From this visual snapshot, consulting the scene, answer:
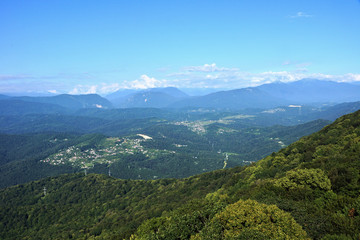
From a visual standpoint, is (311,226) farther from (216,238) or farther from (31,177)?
(31,177)

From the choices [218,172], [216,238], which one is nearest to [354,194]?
[216,238]

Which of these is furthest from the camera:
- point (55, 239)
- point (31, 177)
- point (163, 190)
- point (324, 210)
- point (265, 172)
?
point (31, 177)

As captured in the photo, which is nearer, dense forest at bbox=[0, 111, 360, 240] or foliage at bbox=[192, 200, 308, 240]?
foliage at bbox=[192, 200, 308, 240]

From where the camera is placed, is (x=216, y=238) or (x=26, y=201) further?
(x=26, y=201)

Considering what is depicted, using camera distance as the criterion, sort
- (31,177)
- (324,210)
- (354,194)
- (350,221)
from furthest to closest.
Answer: (31,177), (354,194), (324,210), (350,221)

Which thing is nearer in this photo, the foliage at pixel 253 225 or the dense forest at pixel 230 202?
the foliage at pixel 253 225

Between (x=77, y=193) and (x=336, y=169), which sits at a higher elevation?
(x=336, y=169)

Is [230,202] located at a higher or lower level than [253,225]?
lower

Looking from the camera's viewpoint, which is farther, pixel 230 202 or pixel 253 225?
pixel 230 202
